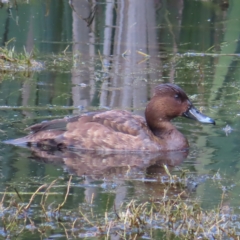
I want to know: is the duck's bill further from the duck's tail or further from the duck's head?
the duck's tail

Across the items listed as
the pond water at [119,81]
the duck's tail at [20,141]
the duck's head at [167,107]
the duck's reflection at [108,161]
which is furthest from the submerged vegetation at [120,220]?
the duck's head at [167,107]

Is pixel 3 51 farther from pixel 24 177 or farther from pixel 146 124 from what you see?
pixel 24 177

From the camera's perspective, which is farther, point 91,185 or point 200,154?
point 200,154

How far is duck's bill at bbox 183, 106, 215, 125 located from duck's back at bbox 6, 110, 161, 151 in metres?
0.54

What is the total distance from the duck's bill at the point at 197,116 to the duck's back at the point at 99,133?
536 mm

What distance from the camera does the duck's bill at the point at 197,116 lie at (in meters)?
8.51

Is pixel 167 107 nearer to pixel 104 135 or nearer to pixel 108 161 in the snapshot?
pixel 104 135

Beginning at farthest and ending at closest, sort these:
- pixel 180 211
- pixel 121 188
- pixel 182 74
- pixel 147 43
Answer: pixel 147 43
pixel 182 74
pixel 121 188
pixel 180 211

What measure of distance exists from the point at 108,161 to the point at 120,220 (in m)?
2.33

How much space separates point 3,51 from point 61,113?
2.99 metres

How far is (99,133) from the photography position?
8305mm

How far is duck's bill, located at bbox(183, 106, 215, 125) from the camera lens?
851 centimetres

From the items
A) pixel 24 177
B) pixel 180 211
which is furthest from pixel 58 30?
pixel 180 211

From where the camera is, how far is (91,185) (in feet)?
22.0
